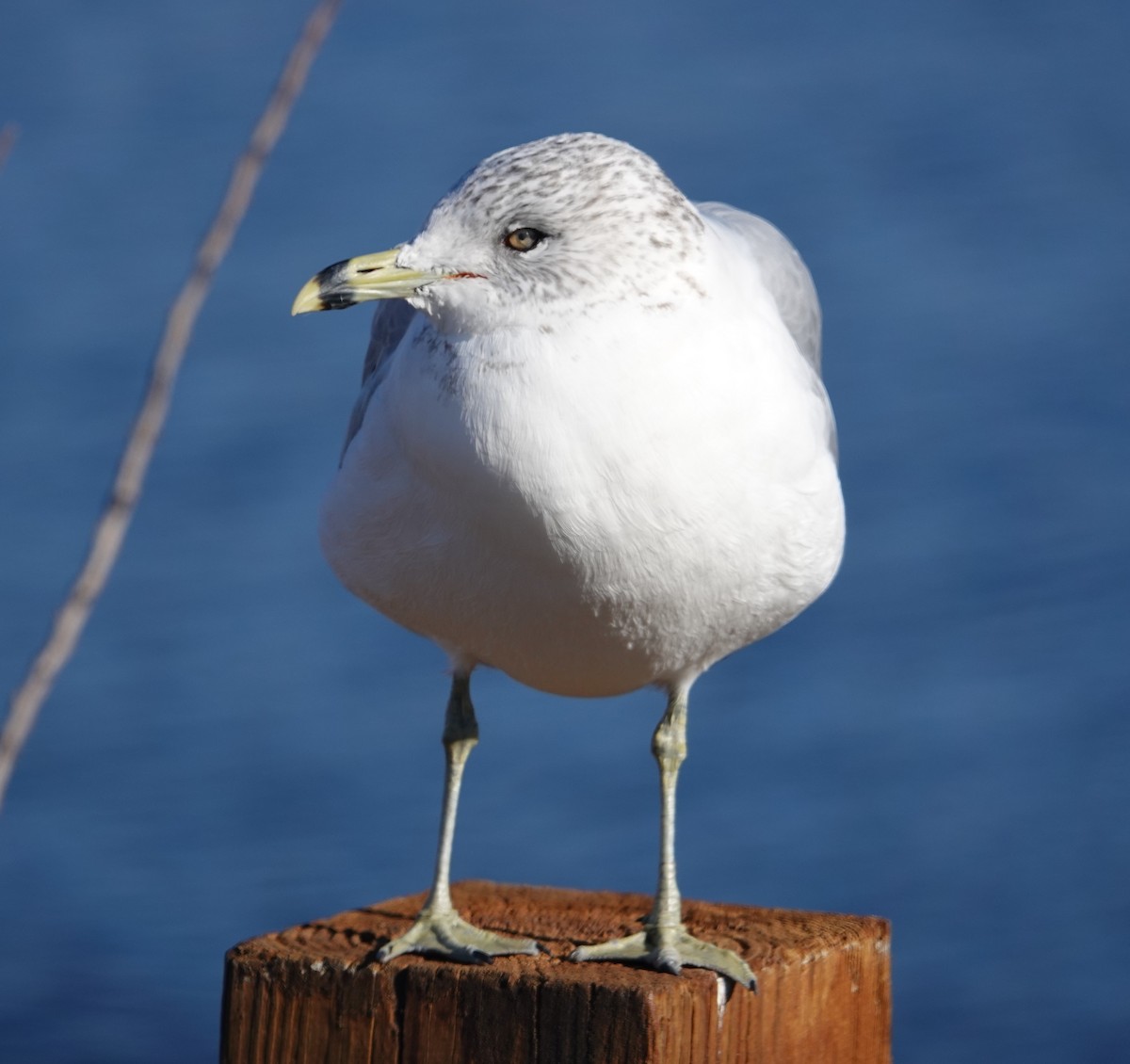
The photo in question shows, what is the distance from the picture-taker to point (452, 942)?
2.71 m

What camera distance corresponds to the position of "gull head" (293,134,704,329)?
2488mm

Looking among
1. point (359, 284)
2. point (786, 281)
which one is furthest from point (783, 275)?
point (359, 284)

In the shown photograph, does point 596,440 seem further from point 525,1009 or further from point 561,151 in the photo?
point 525,1009

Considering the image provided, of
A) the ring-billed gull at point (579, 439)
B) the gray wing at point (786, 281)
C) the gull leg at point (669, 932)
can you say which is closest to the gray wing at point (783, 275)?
the gray wing at point (786, 281)

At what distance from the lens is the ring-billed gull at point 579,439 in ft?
8.07

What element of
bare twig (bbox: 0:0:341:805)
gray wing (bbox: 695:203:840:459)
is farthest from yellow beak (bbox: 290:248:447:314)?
bare twig (bbox: 0:0:341:805)

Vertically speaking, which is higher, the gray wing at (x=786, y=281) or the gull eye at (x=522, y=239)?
the gray wing at (x=786, y=281)

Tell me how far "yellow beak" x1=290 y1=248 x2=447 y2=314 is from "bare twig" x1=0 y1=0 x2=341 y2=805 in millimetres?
1597

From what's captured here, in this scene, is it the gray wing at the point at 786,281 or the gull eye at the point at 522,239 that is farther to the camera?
the gray wing at the point at 786,281

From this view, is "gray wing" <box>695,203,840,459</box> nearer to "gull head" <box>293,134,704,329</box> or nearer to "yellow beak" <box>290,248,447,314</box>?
"gull head" <box>293,134,704,329</box>

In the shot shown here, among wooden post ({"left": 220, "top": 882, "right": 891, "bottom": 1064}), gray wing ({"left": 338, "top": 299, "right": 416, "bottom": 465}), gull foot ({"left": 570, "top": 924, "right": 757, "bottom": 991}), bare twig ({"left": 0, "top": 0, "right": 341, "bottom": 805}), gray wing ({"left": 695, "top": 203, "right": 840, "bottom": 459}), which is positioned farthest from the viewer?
gray wing ({"left": 695, "top": 203, "right": 840, "bottom": 459})

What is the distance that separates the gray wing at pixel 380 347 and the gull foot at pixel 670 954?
0.92 m

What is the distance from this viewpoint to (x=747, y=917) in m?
3.00

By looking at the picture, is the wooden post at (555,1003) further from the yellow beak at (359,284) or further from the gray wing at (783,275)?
the gray wing at (783,275)
